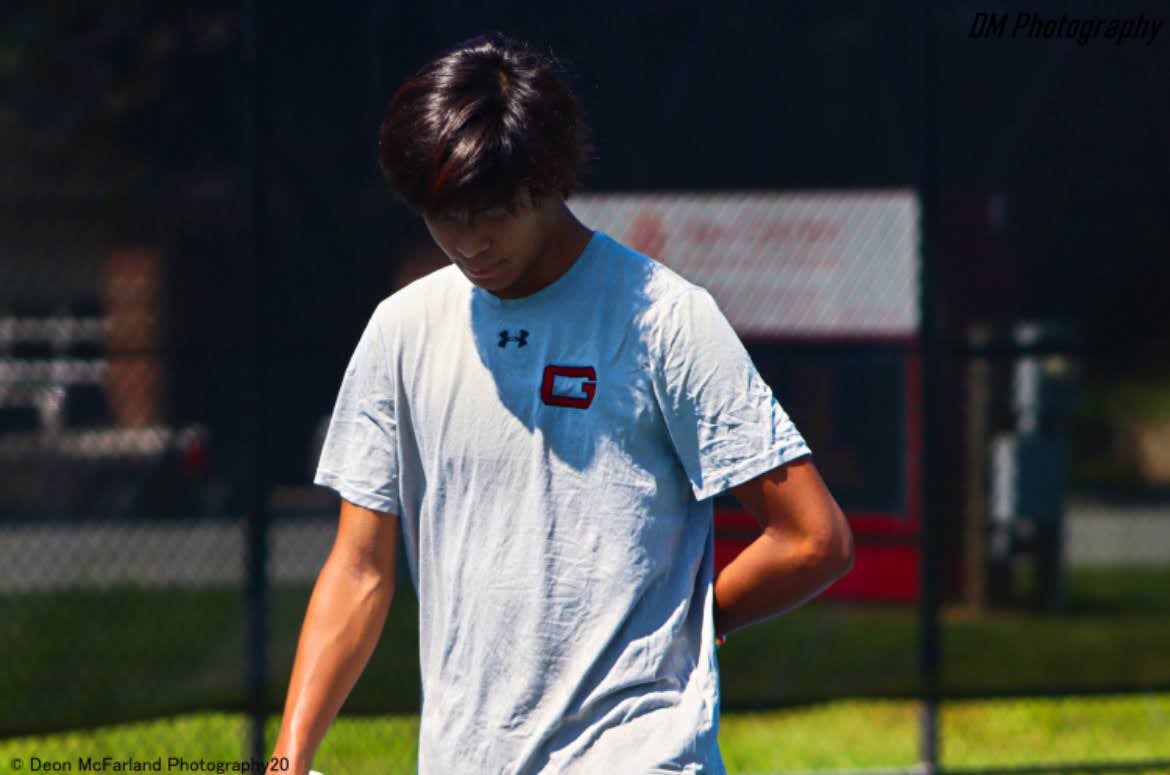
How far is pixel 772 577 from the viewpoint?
2.09 meters

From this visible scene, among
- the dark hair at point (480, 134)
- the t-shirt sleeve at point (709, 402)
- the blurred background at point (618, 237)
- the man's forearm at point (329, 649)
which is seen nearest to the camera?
the dark hair at point (480, 134)

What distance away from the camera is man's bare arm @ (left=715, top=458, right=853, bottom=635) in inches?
80.4

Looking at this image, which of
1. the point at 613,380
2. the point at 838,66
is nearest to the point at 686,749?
the point at 613,380

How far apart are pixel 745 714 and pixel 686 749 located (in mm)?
2792

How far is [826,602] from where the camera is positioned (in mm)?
4793

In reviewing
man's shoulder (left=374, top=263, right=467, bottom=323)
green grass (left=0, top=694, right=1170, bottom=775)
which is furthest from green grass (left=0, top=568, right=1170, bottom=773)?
man's shoulder (left=374, top=263, right=467, bottom=323)

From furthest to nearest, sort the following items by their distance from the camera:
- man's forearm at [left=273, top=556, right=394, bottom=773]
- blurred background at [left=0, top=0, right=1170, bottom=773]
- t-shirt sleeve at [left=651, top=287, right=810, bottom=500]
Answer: blurred background at [left=0, top=0, right=1170, bottom=773] → man's forearm at [left=273, top=556, right=394, bottom=773] → t-shirt sleeve at [left=651, top=287, right=810, bottom=500]

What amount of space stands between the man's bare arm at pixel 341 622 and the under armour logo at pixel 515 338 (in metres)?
0.30

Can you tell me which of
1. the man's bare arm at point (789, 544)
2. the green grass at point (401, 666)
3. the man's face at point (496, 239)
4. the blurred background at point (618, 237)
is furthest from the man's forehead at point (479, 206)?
the green grass at point (401, 666)

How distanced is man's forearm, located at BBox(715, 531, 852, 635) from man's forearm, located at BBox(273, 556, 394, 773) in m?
0.47

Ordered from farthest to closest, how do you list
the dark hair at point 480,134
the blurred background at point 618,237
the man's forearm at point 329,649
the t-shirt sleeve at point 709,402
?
the blurred background at point 618,237, the man's forearm at point 329,649, the t-shirt sleeve at point 709,402, the dark hair at point 480,134

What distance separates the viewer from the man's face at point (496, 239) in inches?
76.1

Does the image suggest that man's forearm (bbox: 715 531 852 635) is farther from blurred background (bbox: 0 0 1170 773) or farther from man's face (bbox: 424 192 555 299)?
blurred background (bbox: 0 0 1170 773)

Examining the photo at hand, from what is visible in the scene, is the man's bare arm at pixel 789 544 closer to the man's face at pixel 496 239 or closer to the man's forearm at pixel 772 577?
the man's forearm at pixel 772 577
